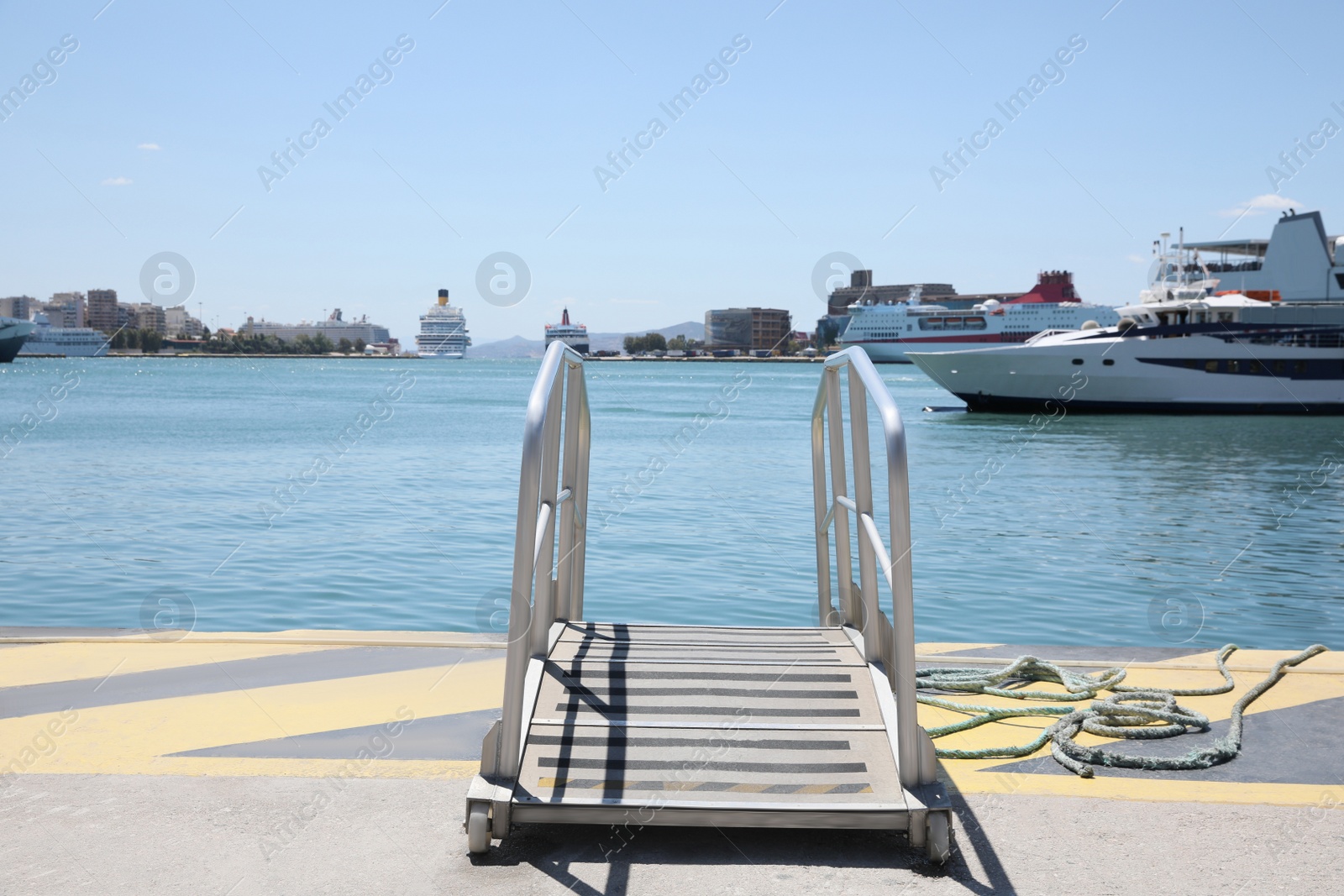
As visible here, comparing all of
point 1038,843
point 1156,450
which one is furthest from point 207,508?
point 1156,450

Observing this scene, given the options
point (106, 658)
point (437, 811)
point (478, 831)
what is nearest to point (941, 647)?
point (437, 811)

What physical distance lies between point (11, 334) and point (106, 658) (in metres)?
104

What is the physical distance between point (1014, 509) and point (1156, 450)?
42.9 feet

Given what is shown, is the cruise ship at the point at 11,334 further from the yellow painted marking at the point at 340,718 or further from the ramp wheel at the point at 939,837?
the ramp wheel at the point at 939,837

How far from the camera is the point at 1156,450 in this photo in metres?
27.3

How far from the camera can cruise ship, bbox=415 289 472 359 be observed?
461 feet

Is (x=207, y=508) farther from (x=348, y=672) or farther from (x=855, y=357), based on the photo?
(x=855, y=357)

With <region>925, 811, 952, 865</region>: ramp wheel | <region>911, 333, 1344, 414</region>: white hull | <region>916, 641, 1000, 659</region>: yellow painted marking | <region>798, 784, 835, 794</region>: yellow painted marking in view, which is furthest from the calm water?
<region>925, 811, 952, 865</region>: ramp wheel

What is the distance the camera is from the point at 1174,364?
37.6 metres

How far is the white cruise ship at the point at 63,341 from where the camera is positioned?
5605 inches

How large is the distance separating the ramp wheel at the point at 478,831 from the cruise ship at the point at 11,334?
339ft

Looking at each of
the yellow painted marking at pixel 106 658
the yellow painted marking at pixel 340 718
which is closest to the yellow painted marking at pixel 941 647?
the yellow painted marking at pixel 340 718

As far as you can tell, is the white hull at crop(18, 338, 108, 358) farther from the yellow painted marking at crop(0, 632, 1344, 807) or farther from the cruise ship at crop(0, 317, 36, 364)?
the yellow painted marking at crop(0, 632, 1344, 807)

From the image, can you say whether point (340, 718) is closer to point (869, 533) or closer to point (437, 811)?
point (437, 811)
